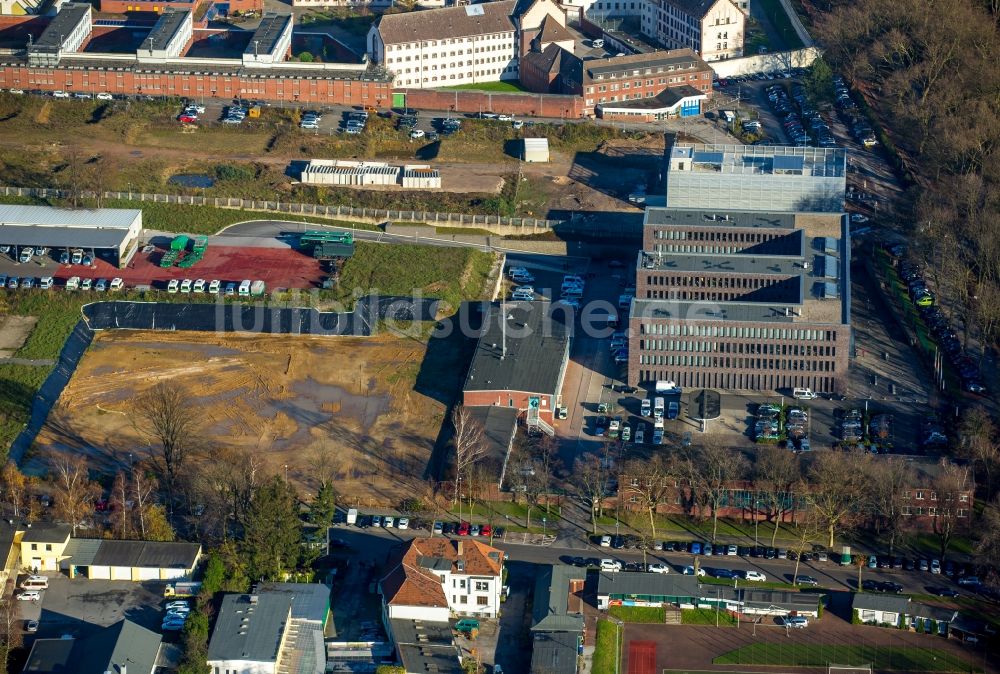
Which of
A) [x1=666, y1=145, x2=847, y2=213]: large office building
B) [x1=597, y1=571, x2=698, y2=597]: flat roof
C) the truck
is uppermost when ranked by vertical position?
[x1=666, y1=145, x2=847, y2=213]: large office building

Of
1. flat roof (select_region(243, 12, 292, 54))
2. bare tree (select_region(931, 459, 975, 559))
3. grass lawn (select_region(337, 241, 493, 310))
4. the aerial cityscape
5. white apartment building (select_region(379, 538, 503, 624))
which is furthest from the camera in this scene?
flat roof (select_region(243, 12, 292, 54))

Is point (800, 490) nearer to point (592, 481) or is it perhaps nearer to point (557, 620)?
point (592, 481)

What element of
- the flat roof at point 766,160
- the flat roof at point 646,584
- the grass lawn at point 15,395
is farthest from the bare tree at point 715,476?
the grass lawn at point 15,395

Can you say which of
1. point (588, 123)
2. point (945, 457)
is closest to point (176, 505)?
point (945, 457)

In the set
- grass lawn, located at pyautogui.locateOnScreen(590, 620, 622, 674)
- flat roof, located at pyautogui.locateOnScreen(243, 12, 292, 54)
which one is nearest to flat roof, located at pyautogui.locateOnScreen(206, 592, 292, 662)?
grass lawn, located at pyautogui.locateOnScreen(590, 620, 622, 674)

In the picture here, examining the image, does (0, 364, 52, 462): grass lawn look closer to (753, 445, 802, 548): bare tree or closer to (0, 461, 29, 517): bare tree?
(0, 461, 29, 517): bare tree

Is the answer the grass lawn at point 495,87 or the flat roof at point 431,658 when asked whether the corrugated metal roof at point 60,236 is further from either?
the flat roof at point 431,658

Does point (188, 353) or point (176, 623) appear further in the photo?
point (188, 353)

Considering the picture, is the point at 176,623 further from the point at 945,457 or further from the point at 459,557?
the point at 945,457
